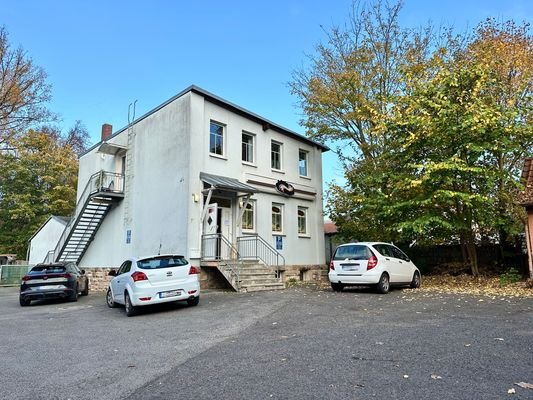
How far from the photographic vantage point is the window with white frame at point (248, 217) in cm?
1861

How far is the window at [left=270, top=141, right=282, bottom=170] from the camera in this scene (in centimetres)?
2070

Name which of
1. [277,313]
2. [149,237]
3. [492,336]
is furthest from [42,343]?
[149,237]

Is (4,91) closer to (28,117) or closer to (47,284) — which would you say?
(28,117)

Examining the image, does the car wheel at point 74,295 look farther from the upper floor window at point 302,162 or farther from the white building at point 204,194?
the upper floor window at point 302,162

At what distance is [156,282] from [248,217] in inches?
331

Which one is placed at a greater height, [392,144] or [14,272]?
[392,144]

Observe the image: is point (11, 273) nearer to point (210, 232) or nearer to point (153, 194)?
point (153, 194)

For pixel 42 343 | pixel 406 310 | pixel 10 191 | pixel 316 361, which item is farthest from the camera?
pixel 10 191

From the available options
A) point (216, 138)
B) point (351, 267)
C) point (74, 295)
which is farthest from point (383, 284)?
point (74, 295)

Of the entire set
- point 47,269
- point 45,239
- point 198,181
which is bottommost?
point 47,269

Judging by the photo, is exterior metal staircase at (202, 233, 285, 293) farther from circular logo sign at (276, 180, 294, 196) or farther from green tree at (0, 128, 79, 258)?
green tree at (0, 128, 79, 258)

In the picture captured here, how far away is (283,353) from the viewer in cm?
588

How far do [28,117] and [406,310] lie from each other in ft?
98.0

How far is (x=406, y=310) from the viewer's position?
371 inches
